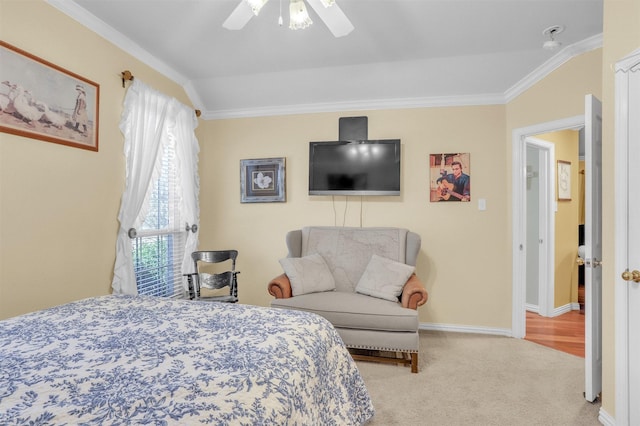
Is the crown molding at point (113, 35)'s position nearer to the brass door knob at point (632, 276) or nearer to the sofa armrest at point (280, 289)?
the sofa armrest at point (280, 289)

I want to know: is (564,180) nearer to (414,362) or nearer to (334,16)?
(414,362)

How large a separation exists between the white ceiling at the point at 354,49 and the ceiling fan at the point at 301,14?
494mm

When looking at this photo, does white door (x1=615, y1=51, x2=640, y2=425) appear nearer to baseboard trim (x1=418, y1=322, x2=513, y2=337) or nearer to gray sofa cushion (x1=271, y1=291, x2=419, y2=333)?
gray sofa cushion (x1=271, y1=291, x2=419, y2=333)

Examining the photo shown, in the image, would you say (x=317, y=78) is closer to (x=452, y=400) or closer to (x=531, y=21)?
(x=531, y=21)

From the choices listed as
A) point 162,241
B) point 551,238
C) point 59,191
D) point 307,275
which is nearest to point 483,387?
point 307,275

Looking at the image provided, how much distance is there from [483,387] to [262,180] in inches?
117

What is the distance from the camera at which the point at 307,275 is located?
329 centimetres

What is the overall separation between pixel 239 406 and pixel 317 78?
3.27m

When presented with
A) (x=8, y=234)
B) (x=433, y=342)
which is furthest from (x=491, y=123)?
(x=8, y=234)

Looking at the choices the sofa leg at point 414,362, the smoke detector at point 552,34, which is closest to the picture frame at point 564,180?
the smoke detector at point 552,34

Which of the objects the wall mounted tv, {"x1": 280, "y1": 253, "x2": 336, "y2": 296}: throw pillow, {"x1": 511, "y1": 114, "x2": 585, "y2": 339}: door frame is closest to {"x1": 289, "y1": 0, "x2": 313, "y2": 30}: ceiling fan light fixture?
the wall mounted tv

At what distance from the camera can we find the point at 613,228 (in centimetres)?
→ 197

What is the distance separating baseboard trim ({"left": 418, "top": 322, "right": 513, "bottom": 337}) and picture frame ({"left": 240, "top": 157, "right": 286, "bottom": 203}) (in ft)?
7.02

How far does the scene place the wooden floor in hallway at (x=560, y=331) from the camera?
3.28 m
